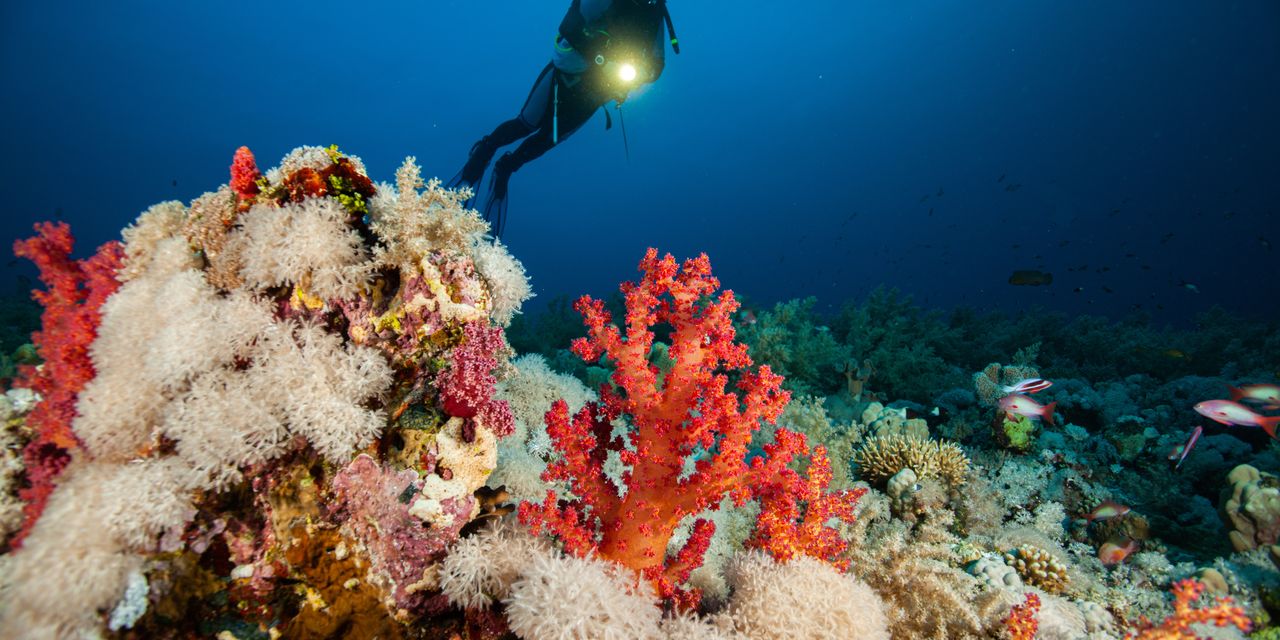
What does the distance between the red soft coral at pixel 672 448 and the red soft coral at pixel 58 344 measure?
2168mm

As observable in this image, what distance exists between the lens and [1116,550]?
4094 millimetres

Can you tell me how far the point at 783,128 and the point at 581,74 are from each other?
443ft

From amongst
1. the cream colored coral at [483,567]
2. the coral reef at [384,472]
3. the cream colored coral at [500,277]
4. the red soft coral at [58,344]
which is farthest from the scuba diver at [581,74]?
the cream colored coral at [483,567]

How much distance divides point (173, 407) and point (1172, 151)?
411ft

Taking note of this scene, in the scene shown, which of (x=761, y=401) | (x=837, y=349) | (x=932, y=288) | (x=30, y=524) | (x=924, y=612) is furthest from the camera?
(x=932, y=288)

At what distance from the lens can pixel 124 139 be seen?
300 ft

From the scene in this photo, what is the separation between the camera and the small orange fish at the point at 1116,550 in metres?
4.09

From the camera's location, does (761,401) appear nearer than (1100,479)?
Yes

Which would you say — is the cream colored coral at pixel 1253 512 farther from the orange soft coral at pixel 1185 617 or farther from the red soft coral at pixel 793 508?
the red soft coral at pixel 793 508

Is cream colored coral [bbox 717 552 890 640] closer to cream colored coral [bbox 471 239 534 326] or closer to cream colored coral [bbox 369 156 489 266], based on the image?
cream colored coral [bbox 471 239 534 326]

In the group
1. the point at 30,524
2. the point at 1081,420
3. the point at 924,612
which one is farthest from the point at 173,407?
the point at 1081,420

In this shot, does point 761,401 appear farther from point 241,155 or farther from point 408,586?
point 241,155

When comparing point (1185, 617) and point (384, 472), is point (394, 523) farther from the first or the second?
point (1185, 617)

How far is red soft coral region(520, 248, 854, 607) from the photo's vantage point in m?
2.76
